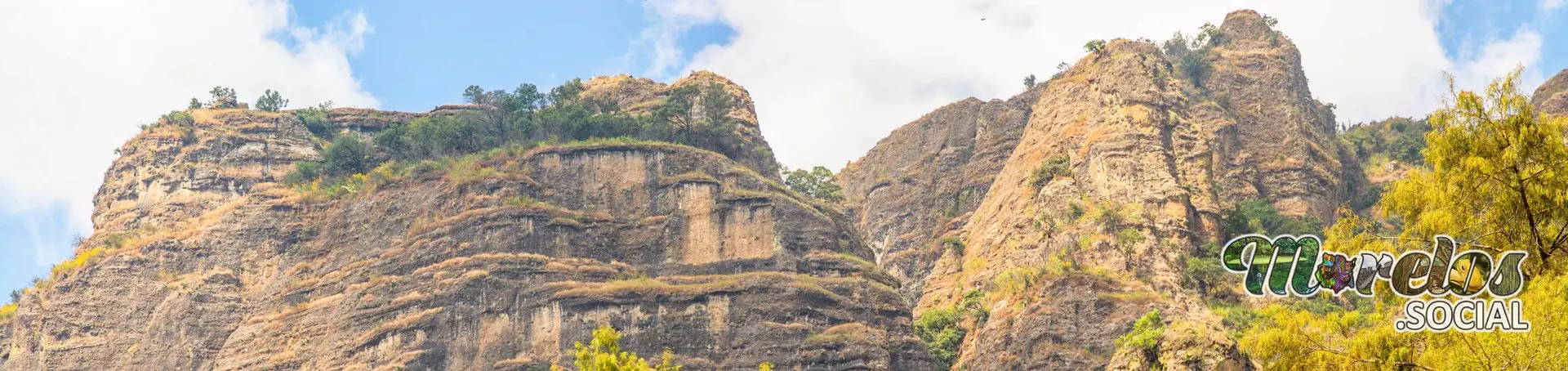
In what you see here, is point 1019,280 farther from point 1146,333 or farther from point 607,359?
point 607,359

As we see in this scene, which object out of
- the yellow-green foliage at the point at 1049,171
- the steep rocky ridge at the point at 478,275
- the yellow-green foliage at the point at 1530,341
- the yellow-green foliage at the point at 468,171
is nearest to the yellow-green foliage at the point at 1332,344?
the yellow-green foliage at the point at 1530,341

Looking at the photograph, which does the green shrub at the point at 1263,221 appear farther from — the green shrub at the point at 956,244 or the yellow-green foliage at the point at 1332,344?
the yellow-green foliage at the point at 1332,344

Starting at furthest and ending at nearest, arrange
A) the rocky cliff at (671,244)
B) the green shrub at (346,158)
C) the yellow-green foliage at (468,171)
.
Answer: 1. the green shrub at (346,158)
2. the yellow-green foliage at (468,171)
3. the rocky cliff at (671,244)

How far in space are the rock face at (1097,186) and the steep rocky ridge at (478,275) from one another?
736 centimetres

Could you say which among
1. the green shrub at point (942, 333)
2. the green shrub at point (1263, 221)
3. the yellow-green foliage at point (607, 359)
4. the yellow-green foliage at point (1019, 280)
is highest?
the green shrub at point (1263, 221)

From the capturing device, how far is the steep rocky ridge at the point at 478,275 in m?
86.4

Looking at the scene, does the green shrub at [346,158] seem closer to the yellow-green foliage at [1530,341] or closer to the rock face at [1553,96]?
the rock face at [1553,96]

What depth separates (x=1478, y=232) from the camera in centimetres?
3114

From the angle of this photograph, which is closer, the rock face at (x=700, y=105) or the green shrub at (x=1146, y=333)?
the green shrub at (x=1146, y=333)

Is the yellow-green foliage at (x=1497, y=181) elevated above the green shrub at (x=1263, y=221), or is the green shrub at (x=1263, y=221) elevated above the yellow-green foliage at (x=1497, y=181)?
the green shrub at (x=1263, y=221)

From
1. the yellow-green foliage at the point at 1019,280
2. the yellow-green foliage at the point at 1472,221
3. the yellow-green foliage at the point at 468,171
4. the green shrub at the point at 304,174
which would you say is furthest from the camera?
the green shrub at the point at 304,174

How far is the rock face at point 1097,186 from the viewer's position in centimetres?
8056

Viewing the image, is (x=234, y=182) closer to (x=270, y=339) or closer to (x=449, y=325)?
(x=270, y=339)

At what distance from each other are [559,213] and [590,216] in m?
1.78
